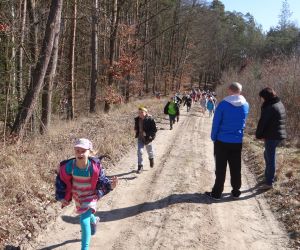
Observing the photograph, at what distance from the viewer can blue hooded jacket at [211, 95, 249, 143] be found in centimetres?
786

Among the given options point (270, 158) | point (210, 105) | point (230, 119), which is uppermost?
point (230, 119)

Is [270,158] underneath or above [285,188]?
above

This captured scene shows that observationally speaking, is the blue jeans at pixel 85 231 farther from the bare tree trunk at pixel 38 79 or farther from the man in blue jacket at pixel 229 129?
the bare tree trunk at pixel 38 79

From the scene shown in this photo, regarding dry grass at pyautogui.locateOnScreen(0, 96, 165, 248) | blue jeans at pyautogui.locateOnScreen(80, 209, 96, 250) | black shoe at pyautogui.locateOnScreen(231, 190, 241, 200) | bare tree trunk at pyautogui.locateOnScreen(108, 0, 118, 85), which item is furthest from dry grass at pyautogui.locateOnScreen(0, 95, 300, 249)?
bare tree trunk at pyautogui.locateOnScreen(108, 0, 118, 85)

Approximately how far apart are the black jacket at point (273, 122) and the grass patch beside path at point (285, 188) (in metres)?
1.15

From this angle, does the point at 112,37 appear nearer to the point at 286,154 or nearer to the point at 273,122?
the point at 286,154

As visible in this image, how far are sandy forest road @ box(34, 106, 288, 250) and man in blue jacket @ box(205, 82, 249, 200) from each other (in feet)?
2.41

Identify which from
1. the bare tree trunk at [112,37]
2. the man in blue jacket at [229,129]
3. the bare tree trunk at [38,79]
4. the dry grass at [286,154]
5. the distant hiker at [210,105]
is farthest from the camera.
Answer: the distant hiker at [210,105]

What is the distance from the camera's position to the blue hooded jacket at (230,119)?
7.86 meters

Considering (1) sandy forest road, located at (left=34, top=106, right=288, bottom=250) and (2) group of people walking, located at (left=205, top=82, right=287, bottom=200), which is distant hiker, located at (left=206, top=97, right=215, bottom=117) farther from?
(2) group of people walking, located at (left=205, top=82, right=287, bottom=200)

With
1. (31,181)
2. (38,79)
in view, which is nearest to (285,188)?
(31,181)

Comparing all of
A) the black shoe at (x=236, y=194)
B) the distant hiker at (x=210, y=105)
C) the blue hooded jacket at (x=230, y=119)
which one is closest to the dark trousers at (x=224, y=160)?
the blue hooded jacket at (x=230, y=119)

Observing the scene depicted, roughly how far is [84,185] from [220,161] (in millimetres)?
3415

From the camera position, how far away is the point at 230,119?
25.9 ft
